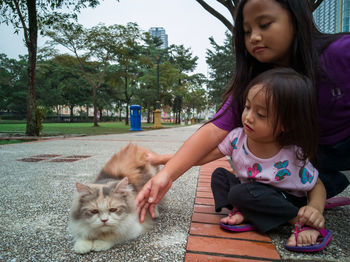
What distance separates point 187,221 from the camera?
180 cm

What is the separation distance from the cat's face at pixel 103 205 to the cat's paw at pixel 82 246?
0.34ft

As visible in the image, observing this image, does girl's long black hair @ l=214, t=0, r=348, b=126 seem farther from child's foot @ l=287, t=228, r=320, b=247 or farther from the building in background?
the building in background

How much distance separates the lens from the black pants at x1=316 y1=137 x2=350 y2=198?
1652 millimetres

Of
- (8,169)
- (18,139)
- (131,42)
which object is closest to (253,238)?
(8,169)

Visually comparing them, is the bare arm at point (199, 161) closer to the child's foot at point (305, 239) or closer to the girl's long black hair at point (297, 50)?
the girl's long black hair at point (297, 50)

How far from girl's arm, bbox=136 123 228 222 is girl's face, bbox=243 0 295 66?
2.04 feet

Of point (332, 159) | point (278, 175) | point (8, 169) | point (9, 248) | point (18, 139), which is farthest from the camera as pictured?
point (18, 139)

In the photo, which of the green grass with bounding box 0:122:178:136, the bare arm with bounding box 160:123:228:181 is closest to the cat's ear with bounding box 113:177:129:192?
the bare arm with bounding box 160:123:228:181

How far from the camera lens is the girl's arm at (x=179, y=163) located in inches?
59.2

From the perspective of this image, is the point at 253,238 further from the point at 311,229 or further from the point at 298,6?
the point at 298,6

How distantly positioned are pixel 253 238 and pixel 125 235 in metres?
0.78

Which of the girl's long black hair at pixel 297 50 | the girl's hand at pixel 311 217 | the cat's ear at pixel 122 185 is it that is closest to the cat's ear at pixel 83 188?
the cat's ear at pixel 122 185

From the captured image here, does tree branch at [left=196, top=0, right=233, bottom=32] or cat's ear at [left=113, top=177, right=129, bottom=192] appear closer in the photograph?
cat's ear at [left=113, top=177, right=129, bottom=192]

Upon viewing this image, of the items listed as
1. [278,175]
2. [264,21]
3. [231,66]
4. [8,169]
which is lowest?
[8,169]
